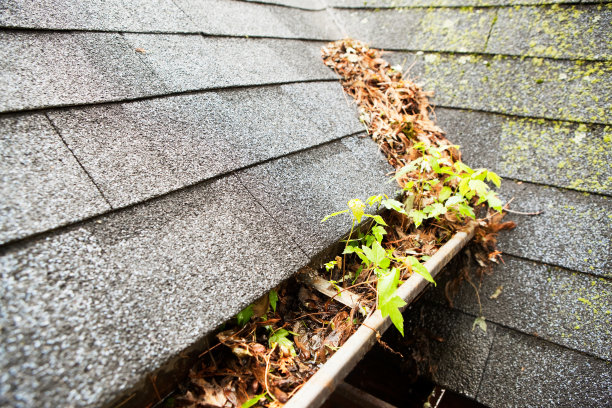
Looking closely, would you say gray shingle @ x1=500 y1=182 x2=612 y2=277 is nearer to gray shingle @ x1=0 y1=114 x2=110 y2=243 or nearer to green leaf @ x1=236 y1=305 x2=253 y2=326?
green leaf @ x1=236 y1=305 x2=253 y2=326

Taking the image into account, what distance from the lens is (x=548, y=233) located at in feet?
4.99

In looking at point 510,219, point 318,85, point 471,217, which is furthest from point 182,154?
point 510,219

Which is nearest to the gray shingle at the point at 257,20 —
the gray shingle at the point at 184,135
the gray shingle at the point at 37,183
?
the gray shingle at the point at 184,135

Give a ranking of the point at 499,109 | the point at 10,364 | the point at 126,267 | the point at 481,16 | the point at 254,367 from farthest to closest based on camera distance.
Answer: the point at 481,16 → the point at 499,109 → the point at 254,367 → the point at 126,267 → the point at 10,364

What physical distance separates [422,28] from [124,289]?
2220 mm

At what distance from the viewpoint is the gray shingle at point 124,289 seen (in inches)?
24.7

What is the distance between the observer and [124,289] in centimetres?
78

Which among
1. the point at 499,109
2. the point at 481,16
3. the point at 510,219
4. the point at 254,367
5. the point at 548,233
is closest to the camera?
the point at 254,367

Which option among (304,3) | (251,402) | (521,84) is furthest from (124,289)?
(304,3)

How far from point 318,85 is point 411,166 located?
2.31ft

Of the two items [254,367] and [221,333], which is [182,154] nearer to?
[221,333]

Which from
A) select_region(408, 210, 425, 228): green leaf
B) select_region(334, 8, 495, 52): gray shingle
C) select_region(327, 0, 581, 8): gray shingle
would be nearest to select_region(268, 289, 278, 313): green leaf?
select_region(408, 210, 425, 228): green leaf

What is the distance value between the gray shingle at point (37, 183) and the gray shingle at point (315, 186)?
1.59ft

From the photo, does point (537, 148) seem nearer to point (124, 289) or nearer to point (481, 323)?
point (481, 323)
